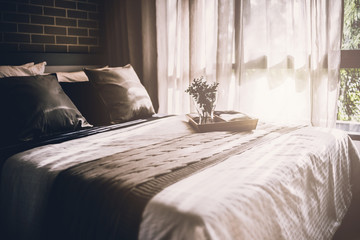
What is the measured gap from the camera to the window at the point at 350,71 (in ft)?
8.27

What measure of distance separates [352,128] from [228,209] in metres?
2.27

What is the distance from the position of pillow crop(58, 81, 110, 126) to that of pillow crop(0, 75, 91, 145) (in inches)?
10.9

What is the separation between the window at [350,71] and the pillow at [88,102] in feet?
6.27

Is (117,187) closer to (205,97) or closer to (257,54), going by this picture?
(205,97)

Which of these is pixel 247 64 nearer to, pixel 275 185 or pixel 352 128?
pixel 352 128

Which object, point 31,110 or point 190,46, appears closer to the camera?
point 31,110

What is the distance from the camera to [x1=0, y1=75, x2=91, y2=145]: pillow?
185cm

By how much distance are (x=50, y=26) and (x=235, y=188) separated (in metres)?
2.71

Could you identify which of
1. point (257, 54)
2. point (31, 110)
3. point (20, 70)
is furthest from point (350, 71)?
point (20, 70)

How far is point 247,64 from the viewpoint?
9.66 feet

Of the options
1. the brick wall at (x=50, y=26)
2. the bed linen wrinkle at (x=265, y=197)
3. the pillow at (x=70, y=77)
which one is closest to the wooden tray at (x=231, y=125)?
the bed linen wrinkle at (x=265, y=197)

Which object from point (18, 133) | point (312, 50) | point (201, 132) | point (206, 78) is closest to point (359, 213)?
point (201, 132)

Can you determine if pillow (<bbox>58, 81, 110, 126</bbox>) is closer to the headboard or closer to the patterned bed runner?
the headboard

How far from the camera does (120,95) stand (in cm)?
239
